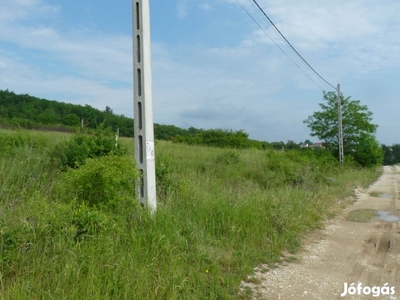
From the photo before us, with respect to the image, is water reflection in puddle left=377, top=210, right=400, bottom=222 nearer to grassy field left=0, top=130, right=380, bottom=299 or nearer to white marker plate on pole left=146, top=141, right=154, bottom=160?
grassy field left=0, top=130, right=380, bottom=299

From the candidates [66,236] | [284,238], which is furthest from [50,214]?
[284,238]

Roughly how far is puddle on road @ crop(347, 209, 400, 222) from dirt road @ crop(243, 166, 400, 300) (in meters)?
0.56

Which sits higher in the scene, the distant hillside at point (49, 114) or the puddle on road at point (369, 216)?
the distant hillside at point (49, 114)

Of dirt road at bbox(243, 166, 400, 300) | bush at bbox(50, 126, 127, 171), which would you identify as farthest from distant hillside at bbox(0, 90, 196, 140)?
dirt road at bbox(243, 166, 400, 300)

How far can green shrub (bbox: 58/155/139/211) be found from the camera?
5.20 meters

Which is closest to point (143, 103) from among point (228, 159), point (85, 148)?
point (85, 148)

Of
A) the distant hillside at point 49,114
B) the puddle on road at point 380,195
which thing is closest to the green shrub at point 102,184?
the puddle on road at point 380,195

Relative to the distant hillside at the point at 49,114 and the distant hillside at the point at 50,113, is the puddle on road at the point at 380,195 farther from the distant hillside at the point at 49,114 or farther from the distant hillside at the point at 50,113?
the distant hillside at the point at 50,113

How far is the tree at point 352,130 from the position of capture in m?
25.1

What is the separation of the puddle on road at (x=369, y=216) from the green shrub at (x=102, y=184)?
19.5ft

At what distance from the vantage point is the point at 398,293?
4.32m

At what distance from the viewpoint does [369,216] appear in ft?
29.8

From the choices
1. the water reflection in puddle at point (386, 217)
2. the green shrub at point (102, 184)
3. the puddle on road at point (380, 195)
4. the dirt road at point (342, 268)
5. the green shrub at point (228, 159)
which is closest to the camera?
the dirt road at point (342, 268)

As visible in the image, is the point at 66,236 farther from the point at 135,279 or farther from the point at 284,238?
the point at 284,238
